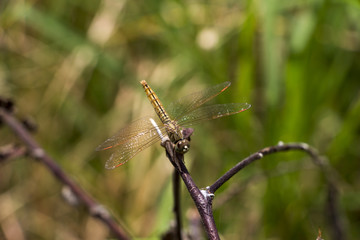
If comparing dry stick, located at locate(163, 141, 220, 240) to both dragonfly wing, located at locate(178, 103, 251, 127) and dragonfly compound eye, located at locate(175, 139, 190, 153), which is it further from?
dragonfly wing, located at locate(178, 103, 251, 127)

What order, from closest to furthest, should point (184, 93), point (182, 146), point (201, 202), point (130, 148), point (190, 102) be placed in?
1. point (201, 202)
2. point (182, 146)
3. point (130, 148)
4. point (190, 102)
5. point (184, 93)

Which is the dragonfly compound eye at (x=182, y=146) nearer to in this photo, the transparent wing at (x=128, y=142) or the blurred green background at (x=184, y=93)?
the transparent wing at (x=128, y=142)

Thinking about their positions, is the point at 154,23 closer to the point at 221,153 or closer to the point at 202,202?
the point at 221,153

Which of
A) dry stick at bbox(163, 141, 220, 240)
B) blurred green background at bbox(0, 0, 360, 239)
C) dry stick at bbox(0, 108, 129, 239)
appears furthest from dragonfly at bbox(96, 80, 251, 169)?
blurred green background at bbox(0, 0, 360, 239)

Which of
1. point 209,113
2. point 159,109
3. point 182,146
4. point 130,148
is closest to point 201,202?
point 182,146

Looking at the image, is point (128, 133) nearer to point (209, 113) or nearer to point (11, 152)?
point (209, 113)

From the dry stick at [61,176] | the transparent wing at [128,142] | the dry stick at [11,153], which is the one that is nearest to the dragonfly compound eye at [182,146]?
the transparent wing at [128,142]
